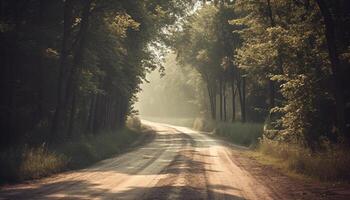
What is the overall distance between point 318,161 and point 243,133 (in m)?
22.8

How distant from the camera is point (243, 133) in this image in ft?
127

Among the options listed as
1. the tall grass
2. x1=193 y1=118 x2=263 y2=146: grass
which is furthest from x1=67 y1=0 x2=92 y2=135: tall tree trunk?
x1=193 y1=118 x2=263 y2=146: grass

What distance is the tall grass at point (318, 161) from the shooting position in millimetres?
14391

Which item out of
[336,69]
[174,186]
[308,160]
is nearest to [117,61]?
[308,160]

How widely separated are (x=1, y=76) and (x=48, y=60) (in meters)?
3.23

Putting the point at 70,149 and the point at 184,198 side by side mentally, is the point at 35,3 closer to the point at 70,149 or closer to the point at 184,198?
the point at 70,149

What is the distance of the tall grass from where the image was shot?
14.4m

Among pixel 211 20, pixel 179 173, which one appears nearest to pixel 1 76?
pixel 179 173

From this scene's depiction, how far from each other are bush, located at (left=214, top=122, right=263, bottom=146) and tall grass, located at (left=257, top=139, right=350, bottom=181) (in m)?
11.9

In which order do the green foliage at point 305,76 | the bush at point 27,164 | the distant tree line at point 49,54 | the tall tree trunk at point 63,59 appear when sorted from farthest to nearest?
the tall tree trunk at point 63,59 < the distant tree line at point 49,54 < the green foliage at point 305,76 < the bush at point 27,164

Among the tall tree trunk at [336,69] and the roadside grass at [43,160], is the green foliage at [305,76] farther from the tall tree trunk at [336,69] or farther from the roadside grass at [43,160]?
the roadside grass at [43,160]

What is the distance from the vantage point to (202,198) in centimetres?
1103

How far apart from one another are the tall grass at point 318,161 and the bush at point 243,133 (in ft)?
39.0

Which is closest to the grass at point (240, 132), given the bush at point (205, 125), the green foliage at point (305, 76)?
the bush at point (205, 125)
